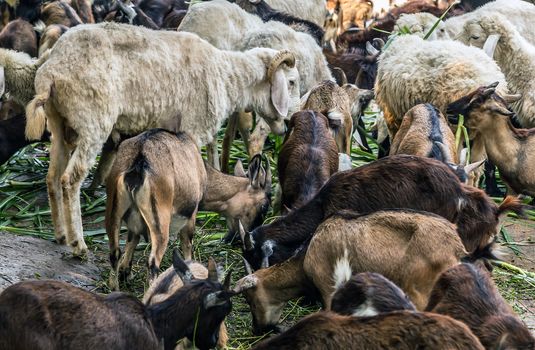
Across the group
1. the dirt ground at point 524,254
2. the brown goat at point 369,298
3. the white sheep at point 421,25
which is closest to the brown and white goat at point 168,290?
the brown goat at point 369,298

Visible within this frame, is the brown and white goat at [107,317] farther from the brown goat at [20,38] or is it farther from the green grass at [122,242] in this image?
the brown goat at [20,38]

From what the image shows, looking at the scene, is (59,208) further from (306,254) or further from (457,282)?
(457,282)

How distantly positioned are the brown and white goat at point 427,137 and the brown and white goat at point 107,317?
3057mm

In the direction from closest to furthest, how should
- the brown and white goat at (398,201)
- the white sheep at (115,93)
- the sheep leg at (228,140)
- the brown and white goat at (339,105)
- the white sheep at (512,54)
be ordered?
the brown and white goat at (398,201) < the white sheep at (115,93) < the brown and white goat at (339,105) < the sheep leg at (228,140) < the white sheep at (512,54)

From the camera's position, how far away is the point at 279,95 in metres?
11.0

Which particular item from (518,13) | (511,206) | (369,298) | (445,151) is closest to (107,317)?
(369,298)

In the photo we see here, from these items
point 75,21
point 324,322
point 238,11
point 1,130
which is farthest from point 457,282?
point 75,21

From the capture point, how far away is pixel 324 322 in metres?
5.81

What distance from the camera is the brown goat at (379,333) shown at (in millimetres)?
5488

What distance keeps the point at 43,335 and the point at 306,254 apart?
2086 mm

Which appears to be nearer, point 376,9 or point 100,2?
point 100,2

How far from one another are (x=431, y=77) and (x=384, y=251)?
3.88m

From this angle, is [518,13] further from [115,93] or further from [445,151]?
[115,93]

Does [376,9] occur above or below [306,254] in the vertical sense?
below
